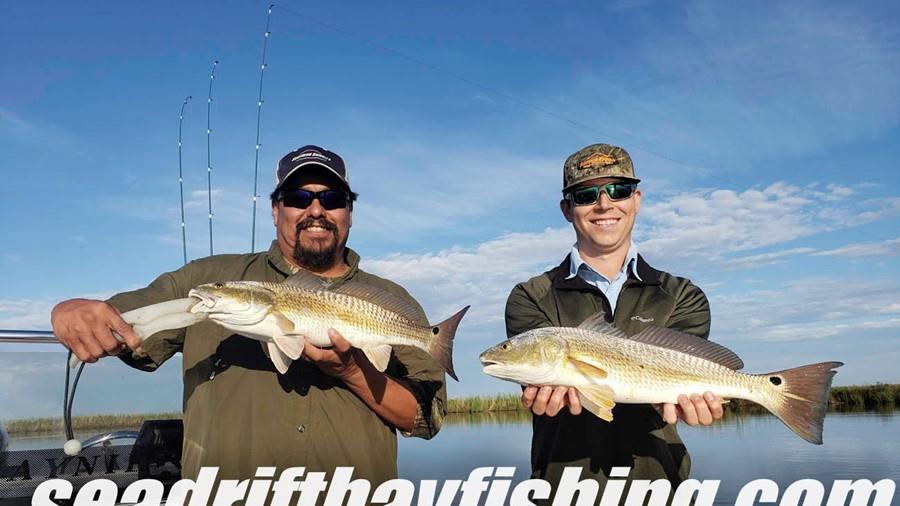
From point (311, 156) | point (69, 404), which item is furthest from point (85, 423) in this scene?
point (311, 156)

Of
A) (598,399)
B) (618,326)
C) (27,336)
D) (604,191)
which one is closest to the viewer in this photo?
(598,399)

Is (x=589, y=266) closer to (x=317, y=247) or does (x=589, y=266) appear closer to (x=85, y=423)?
(x=317, y=247)

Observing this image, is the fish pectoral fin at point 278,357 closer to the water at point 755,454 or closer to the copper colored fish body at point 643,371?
the copper colored fish body at point 643,371

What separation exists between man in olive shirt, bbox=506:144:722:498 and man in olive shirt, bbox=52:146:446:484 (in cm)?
78

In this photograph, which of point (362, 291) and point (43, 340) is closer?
point (362, 291)

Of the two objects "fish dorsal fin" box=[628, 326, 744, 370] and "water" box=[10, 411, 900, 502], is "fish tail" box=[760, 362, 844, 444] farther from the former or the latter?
"water" box=[10, 411, 900, 502]

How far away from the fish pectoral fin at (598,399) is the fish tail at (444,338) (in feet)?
2.58

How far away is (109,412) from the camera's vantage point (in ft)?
19.9

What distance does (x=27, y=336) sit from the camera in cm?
564

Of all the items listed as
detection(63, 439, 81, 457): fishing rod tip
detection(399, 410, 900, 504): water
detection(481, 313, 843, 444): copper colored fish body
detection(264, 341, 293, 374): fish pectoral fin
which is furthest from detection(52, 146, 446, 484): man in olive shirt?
detection(399, 410, 900, 504): water

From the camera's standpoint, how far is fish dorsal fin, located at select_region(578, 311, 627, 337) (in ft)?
13.9

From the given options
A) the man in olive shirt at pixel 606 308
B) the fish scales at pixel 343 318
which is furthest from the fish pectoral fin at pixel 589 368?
the fish scales at pixel 343 318

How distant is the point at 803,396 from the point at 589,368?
119 centimetres

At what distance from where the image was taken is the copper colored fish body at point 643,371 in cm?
407
